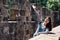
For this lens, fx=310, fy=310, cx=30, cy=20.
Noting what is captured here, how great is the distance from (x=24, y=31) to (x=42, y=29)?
3.46 m

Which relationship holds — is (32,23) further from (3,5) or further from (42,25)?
(42,25)

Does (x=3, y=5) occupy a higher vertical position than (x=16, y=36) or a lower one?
higher

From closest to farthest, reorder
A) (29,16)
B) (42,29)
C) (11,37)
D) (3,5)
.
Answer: (42,29)
(11,37)
(29,16)
(3,5)

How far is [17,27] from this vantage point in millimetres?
9703

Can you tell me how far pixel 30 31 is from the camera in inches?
392

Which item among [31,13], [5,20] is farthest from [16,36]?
[31,13]

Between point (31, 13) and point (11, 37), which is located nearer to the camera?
point (11, 37)

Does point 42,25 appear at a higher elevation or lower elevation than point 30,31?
higher

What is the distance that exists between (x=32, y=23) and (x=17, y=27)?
2.26 feet

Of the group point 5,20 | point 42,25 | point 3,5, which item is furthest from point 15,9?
point 42,25

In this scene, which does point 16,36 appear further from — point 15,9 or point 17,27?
point 15,9

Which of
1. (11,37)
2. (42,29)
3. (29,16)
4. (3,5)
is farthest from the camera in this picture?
(3,5)

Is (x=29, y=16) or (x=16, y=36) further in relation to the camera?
(x=29, y=16)

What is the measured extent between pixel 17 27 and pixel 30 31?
1.63 ft
